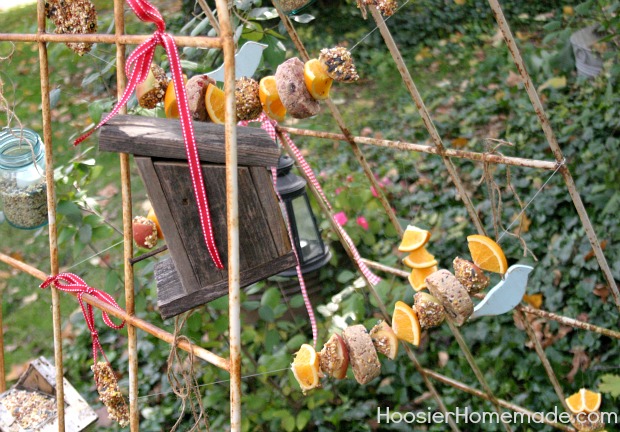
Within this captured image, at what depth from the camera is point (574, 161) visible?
3229 mm

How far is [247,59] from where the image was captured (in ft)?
5.76

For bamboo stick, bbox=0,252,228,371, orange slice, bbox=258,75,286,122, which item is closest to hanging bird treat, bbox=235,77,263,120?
orange slice, bbox=258,75,286,122

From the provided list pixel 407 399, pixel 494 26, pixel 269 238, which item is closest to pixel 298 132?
pixel 269 238

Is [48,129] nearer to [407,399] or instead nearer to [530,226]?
[407,399]

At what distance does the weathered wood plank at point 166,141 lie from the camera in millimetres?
1206

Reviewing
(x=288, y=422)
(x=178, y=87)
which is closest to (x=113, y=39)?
(x=178, y=87)

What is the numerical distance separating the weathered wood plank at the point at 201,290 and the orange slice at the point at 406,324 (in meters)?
0.26

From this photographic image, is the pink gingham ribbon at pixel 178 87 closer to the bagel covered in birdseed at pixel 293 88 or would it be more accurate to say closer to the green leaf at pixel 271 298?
the bagel covered in birdseed at pixel 293 88

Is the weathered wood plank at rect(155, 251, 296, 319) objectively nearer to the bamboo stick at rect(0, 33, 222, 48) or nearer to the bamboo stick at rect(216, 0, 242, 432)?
the bamboo stick at rect(216, 0, 242, 432)

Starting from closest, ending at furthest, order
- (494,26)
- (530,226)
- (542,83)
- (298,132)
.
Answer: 1. (298,132)
2. (530,226)
3. (542,83)
4. (494,26)

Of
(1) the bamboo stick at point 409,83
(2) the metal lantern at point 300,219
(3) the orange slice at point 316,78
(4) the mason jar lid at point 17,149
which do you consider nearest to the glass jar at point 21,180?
(4) the mason jar lid at point 17,149

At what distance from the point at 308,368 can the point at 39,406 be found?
0.75 meters

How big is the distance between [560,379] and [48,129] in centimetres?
181

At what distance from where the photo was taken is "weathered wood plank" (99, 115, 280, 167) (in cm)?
121
